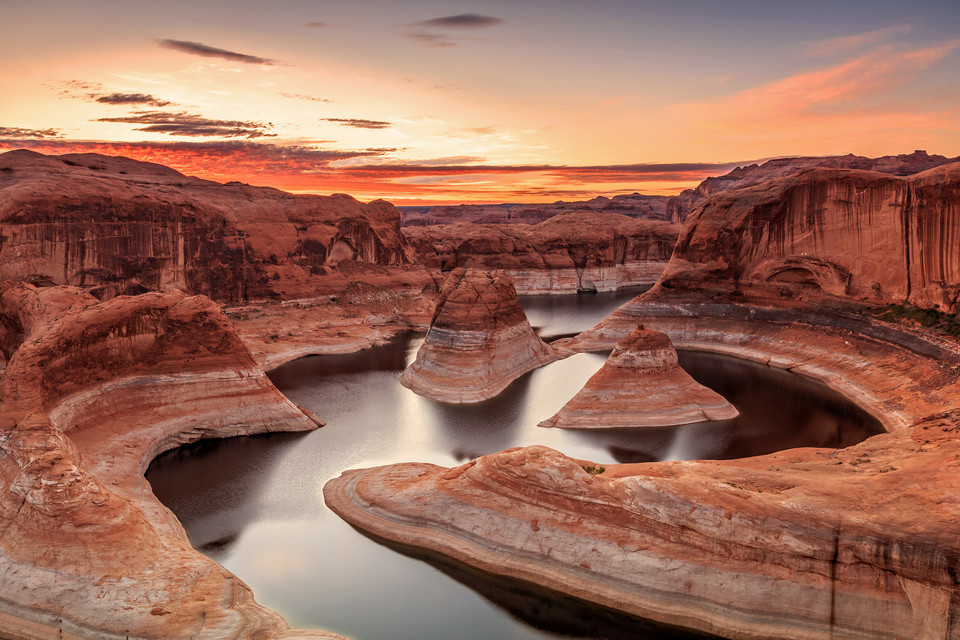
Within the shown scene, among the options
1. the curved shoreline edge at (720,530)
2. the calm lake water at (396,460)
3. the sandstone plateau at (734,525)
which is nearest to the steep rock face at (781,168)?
the calm lake water at (396,460)

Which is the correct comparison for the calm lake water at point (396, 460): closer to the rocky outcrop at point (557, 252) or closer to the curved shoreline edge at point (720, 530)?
the curved shoreline edge at point (720, 530)

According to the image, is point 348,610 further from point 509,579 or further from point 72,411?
point 72,411

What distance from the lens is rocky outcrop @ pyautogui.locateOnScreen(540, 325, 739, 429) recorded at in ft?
96.1

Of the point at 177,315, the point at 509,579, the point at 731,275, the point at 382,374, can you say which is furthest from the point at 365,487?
the point at 731,275

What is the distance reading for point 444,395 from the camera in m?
34.5

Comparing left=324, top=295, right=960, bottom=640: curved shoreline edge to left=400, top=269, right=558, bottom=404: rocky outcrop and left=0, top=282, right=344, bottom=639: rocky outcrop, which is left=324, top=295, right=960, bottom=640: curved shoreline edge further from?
left=400, top=269, right=558, bottom=404: rocky outcrop

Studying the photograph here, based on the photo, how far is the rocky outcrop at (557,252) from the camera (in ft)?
288

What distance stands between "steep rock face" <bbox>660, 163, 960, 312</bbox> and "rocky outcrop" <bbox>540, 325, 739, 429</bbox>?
1661cm

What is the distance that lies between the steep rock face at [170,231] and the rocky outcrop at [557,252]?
16494 millimetres

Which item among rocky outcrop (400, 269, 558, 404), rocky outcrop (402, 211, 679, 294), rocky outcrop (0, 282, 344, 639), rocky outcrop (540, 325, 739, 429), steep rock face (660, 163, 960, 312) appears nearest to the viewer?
rocky outcrop (0, 282, 344, 639)

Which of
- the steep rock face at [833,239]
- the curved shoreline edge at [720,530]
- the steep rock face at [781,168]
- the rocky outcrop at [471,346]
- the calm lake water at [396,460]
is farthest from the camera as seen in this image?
the steep rock face at [781,168]

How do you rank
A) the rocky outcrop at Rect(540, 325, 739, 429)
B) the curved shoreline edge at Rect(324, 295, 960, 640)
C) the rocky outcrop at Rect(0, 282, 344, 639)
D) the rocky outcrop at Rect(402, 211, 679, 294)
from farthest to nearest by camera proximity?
1. the rocky outcrop at Rect(402, 211, 679, 294)
2. the rocky outcrop at Rect(540, 325, 739, 429)
3. the rocky outcrop at Rect(0, 282, 344, 639)
4. the curved shoreline edge at Rect(324, 295, 960, 640)

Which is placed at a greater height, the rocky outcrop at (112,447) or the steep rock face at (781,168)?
the steep rock face at (781,168)

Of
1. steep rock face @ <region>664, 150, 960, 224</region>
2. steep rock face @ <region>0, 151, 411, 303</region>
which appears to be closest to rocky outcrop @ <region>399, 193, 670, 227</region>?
steep rock face @ <region>664, 150, 960, 224</region>
